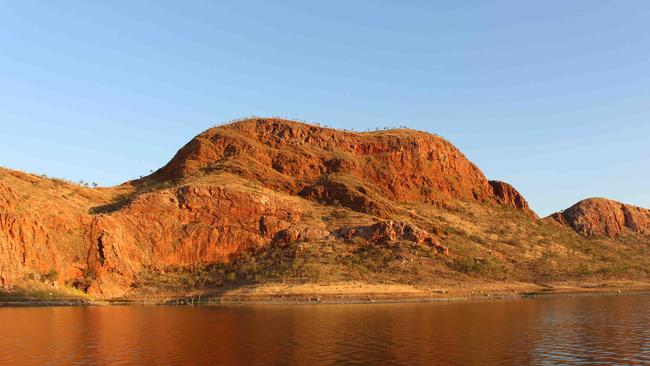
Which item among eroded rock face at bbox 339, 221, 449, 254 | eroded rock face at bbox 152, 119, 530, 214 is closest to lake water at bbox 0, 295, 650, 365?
eroded rock face at bbox 339, 221, 449, 254

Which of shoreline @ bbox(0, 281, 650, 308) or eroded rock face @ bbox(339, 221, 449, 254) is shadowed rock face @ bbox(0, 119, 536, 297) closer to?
eroded rock face @ bbox(339, 221, 449, 254)

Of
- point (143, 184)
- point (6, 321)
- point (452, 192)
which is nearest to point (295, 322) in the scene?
point (6, 321)

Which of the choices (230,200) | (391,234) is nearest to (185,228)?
(230,200)

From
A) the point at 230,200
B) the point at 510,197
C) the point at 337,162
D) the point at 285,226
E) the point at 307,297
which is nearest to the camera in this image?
the point at 307,297

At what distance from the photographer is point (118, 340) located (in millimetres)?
33094

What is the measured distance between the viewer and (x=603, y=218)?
5418 inches

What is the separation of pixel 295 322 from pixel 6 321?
22.4m

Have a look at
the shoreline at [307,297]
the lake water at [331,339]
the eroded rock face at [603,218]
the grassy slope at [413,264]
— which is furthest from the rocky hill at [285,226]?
the lake water at [331,339]

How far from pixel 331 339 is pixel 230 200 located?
61584mm

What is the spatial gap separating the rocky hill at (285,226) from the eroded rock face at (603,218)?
6.05 ft

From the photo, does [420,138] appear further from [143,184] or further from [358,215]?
[143,184]

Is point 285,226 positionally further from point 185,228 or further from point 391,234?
point 391,234

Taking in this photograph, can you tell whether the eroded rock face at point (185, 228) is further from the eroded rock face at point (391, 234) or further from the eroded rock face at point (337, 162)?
the eroded rock face at point (337, 162)

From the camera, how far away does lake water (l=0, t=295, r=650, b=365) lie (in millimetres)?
26141
